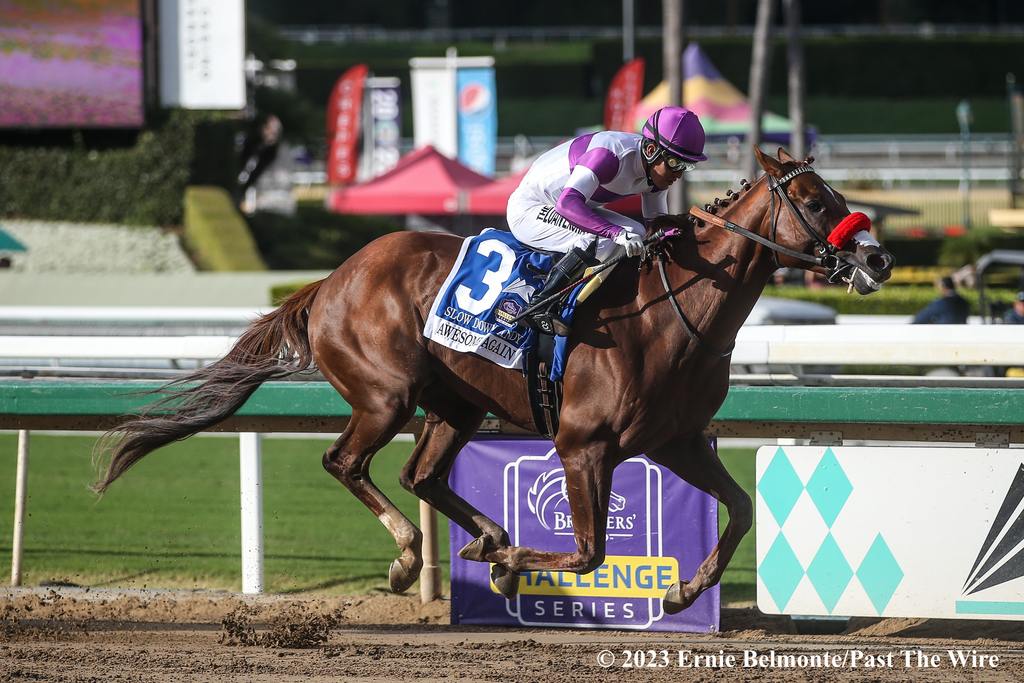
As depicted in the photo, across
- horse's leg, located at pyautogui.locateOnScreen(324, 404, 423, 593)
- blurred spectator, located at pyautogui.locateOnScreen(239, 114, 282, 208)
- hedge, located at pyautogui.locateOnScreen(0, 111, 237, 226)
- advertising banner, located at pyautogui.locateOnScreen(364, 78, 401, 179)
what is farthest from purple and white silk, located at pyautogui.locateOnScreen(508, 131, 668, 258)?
blurred spectator, located at pyautogui.locateOnScreen(239, 114, 282, 208)

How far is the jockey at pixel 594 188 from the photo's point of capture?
4406mm

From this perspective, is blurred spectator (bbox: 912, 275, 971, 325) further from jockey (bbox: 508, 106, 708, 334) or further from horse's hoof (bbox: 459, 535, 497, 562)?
horse's hoof (bbox: 459, 535, 497, 562)

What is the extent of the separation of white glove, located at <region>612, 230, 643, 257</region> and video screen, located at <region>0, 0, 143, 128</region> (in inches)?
584

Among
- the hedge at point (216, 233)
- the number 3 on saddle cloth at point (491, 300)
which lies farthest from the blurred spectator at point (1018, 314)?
the hedge at point (216, 233)

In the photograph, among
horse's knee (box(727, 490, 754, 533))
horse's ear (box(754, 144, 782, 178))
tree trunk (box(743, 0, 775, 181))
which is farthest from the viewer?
tree trunk (box(743, 0, 775, 181))

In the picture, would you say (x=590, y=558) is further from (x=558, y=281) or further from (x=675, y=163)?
(x=675, y=163)

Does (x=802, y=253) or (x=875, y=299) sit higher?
(x=802, y=253)

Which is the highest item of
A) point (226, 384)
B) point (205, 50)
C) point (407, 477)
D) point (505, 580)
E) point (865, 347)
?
point (205, 50)

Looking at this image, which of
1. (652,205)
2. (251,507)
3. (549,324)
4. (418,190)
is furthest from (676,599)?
(418,190)

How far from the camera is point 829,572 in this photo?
16.6 ft

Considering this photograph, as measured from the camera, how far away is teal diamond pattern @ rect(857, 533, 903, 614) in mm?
5012

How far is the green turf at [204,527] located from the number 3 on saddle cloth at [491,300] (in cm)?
151

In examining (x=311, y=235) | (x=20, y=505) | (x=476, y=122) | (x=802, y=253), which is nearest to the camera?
(x=802, y=253)

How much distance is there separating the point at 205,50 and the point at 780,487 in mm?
14502
